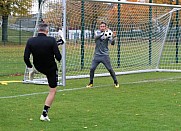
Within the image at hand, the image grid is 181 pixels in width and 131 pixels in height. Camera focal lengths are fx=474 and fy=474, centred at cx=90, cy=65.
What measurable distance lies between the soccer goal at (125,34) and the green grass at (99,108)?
2376 millimetres

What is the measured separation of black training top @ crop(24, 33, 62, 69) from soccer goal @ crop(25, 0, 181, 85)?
19.7 feet

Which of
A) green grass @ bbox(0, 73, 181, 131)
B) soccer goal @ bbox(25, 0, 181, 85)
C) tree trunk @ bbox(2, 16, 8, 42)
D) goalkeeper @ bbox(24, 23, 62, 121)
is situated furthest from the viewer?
tree trunk @ bbox(2, 16, 8, 42)

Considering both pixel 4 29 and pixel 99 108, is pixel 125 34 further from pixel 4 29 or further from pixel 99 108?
pixel 99 108

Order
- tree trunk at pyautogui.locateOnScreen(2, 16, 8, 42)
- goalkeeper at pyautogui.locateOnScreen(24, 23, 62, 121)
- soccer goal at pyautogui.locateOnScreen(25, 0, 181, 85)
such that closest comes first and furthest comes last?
goalkeeper at pyautogui.locateOnScreen(24, 23, 62, 121) → soccer goal at pyautogui.locateOnScreen(25, 0, 181, 85) → tree trunk at pyautogui.locateOnScreen(2, 16, 8, 42)

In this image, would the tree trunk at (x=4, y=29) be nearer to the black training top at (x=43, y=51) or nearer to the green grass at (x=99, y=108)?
the green grass at (x=99, y=108)

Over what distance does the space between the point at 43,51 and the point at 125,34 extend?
10.2 meters

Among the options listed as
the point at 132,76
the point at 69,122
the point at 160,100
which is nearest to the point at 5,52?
the point at 132,76

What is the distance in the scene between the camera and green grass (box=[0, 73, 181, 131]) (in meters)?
8.59

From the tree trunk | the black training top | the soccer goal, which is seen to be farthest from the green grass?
the tree trunk

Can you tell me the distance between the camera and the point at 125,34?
61.8 ft

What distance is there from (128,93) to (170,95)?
1.14 meters

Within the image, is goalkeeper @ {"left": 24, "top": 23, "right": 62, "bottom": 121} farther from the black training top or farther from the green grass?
the green grass

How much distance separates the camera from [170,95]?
12344 mm

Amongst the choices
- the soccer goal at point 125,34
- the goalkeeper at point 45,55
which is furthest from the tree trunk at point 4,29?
the goalkeeper at point 45,55
